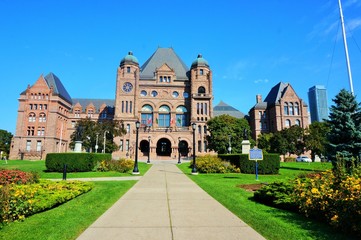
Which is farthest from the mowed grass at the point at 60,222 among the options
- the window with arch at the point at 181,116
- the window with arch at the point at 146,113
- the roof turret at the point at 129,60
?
the roof turret at the point at 129,60

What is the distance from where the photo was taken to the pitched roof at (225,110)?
83875 millimetres

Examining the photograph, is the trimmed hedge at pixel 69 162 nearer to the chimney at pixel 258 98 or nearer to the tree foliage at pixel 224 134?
the tree foliage at pixel 224 134

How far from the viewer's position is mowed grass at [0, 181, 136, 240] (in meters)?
5.12

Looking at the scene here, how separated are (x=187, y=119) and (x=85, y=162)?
4556cm

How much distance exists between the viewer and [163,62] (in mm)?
73688

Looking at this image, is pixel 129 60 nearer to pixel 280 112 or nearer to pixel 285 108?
pixel 280 112

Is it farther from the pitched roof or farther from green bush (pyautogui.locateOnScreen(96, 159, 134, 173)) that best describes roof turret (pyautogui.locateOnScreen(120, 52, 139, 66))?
green bush (pyautogui.locateOnScreen(96, 159, 134, 173))

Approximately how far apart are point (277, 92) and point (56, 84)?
224ft

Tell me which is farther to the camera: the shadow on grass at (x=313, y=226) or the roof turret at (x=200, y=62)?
the roof turret at (x=200, y=62)

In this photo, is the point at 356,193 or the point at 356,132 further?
the point at 356,132

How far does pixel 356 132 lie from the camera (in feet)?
66.4

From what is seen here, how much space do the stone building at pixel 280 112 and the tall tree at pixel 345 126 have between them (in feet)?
160

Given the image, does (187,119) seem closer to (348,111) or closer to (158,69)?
(158,69)

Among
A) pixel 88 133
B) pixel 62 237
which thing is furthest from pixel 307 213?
pixel 88 133
